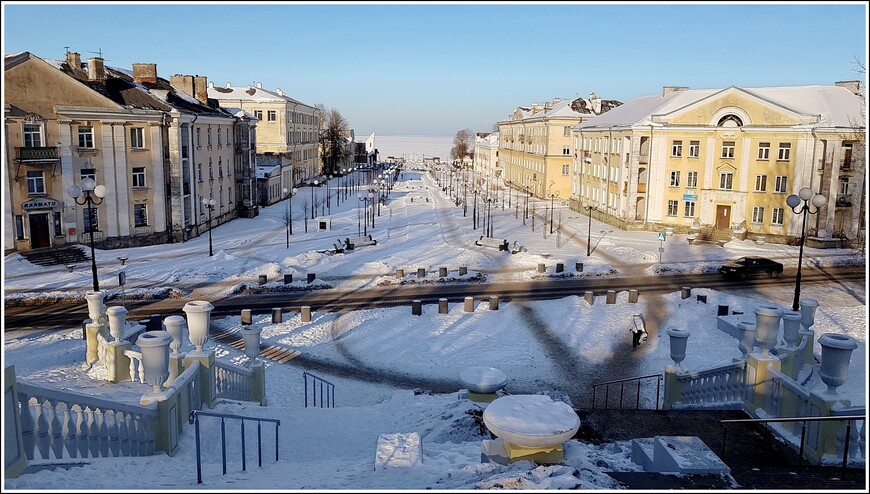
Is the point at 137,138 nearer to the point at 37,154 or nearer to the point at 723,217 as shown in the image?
the point at 37,154

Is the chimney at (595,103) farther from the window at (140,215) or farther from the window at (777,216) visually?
the window at (140,215)

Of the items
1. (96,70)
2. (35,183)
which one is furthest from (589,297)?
(96,70)

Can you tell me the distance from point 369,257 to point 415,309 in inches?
507

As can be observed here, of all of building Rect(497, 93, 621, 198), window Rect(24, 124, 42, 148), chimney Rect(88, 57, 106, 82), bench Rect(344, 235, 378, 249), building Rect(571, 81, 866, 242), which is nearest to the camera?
window Rect(24, 124, 42, 148)

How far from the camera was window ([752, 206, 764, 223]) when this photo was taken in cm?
4666

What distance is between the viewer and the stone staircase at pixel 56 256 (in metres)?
35.8

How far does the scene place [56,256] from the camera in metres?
36.5

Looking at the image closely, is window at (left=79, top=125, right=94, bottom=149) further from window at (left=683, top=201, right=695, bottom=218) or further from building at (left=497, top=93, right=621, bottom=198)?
building at (left=497, top=93, right=621, bottom=198)

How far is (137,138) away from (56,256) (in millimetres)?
9213

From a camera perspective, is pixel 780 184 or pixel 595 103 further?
pixel 595 103

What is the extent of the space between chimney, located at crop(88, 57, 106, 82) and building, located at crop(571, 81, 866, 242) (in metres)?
38.8

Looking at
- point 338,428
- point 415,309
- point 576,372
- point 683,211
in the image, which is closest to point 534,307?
point 415,309

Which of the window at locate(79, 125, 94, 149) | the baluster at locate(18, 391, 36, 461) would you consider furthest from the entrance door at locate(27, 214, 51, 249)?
the baluster at locate(18, 391, 36, 461)

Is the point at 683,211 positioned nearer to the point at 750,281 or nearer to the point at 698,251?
the point at 698,251
